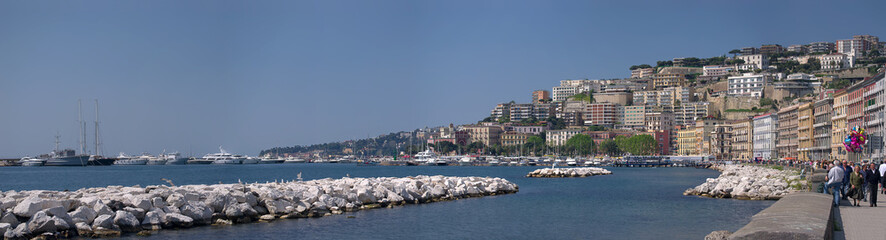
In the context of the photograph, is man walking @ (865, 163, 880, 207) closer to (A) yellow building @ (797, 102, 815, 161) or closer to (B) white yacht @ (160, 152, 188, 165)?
(A) yellow building @ (797, 102, 815, 161)

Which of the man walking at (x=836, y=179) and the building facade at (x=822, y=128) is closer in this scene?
the man walking at (x=836, y=179)

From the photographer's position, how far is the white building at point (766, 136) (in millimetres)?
107688

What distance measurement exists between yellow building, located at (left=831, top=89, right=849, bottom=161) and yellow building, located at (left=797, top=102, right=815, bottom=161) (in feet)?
32.5

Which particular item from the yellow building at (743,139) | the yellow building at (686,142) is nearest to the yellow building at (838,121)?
the yellow building at (743,139)

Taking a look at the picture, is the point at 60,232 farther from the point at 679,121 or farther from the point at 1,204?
the point at 679,121

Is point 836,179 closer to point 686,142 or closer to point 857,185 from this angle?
point 857,185

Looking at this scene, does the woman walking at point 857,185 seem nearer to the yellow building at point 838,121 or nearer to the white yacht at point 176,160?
the yellow building at point 838,121

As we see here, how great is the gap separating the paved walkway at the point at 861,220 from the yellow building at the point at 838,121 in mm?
50818

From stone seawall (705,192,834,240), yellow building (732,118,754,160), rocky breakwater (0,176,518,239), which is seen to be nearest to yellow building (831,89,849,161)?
yellow building (732,118,754,160)

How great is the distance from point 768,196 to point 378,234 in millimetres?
18408

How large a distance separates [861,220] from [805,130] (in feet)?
251

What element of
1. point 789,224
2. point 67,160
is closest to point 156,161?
point 67,160

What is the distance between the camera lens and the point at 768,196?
33344 millimetres

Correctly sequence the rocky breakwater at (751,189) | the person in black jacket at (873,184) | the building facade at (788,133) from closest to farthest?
the person in black jacket at (873,184) → the rocky breakwater at (751,189) → the building facade at (788,133)
